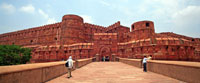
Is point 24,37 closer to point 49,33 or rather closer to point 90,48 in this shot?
point 49,33

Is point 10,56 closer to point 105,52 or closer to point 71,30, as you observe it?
point 71,30

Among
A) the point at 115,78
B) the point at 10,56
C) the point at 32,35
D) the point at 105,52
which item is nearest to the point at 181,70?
the point at 115,78

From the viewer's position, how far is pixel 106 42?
25391mm

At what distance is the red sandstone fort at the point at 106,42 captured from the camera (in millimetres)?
20703

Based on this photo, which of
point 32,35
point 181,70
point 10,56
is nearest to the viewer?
point 181,70

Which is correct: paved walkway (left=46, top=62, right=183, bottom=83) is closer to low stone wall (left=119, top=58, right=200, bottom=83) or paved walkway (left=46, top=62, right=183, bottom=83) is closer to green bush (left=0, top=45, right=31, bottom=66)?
low stone wall (left=119, top=58, right=200, bottom=83)

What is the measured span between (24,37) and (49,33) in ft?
50.3

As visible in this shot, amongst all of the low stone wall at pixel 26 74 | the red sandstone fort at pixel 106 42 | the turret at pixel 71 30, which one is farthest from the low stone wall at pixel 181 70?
the turret at pixel 71 30

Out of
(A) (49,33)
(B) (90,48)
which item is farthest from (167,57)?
(A) (49,33)

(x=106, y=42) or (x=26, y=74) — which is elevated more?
(x=106, y=42)

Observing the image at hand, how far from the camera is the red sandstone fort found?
20703 millimetres

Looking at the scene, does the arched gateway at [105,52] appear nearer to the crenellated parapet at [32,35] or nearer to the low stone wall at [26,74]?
the low stone wall at [26,74]

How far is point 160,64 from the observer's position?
6.21 meters

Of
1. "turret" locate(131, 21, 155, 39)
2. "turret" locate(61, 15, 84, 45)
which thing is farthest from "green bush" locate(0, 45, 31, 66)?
"turret" locate(131, 21, 155, 39)
